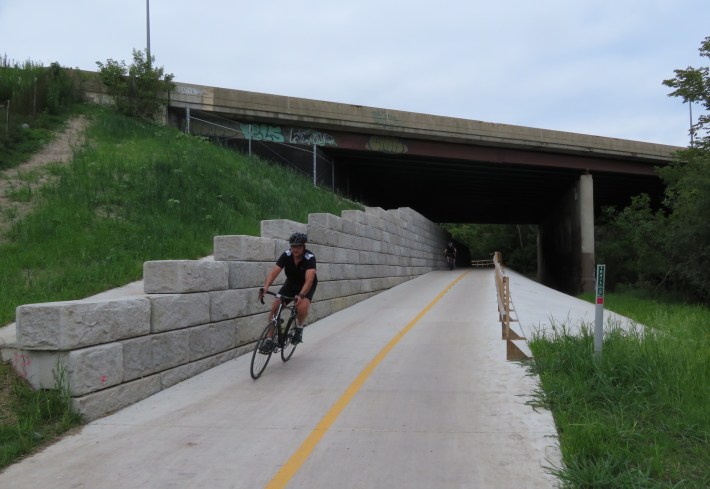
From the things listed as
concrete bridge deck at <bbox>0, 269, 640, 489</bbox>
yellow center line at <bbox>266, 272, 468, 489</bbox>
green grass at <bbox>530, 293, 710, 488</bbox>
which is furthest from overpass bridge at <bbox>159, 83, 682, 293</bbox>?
green grass at <bbox>530, 293, 710, 488</bbox>

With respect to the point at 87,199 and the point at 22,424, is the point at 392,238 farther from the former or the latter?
the point at 22,424

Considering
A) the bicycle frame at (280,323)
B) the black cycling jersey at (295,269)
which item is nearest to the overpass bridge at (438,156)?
the black cycling jersey at (295,269)

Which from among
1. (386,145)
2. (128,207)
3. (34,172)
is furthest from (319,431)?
(386,145)

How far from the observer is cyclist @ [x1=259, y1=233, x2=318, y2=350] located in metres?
7.33

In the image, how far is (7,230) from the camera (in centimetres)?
955

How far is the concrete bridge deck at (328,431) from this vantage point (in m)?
4.12

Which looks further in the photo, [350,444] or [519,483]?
[350,444]

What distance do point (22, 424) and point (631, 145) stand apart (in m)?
35.3

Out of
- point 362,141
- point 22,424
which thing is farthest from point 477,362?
point 362,141

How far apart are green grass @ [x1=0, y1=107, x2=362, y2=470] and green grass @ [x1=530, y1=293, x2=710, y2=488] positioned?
185 inches

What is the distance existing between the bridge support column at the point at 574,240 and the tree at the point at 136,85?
82.7ft

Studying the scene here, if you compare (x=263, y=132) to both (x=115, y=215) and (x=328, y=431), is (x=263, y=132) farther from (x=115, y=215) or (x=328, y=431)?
(x=328, y=431)

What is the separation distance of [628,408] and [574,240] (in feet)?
105

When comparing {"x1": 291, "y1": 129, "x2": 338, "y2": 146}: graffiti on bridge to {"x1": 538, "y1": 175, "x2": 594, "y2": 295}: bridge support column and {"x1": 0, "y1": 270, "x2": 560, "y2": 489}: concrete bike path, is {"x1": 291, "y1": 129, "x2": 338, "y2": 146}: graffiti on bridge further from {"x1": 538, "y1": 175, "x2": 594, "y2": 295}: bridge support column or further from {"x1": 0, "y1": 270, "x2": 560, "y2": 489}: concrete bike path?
{"x1": 0, "y1": 270, "x2": 560, "y2": 489}: concrete bike path
